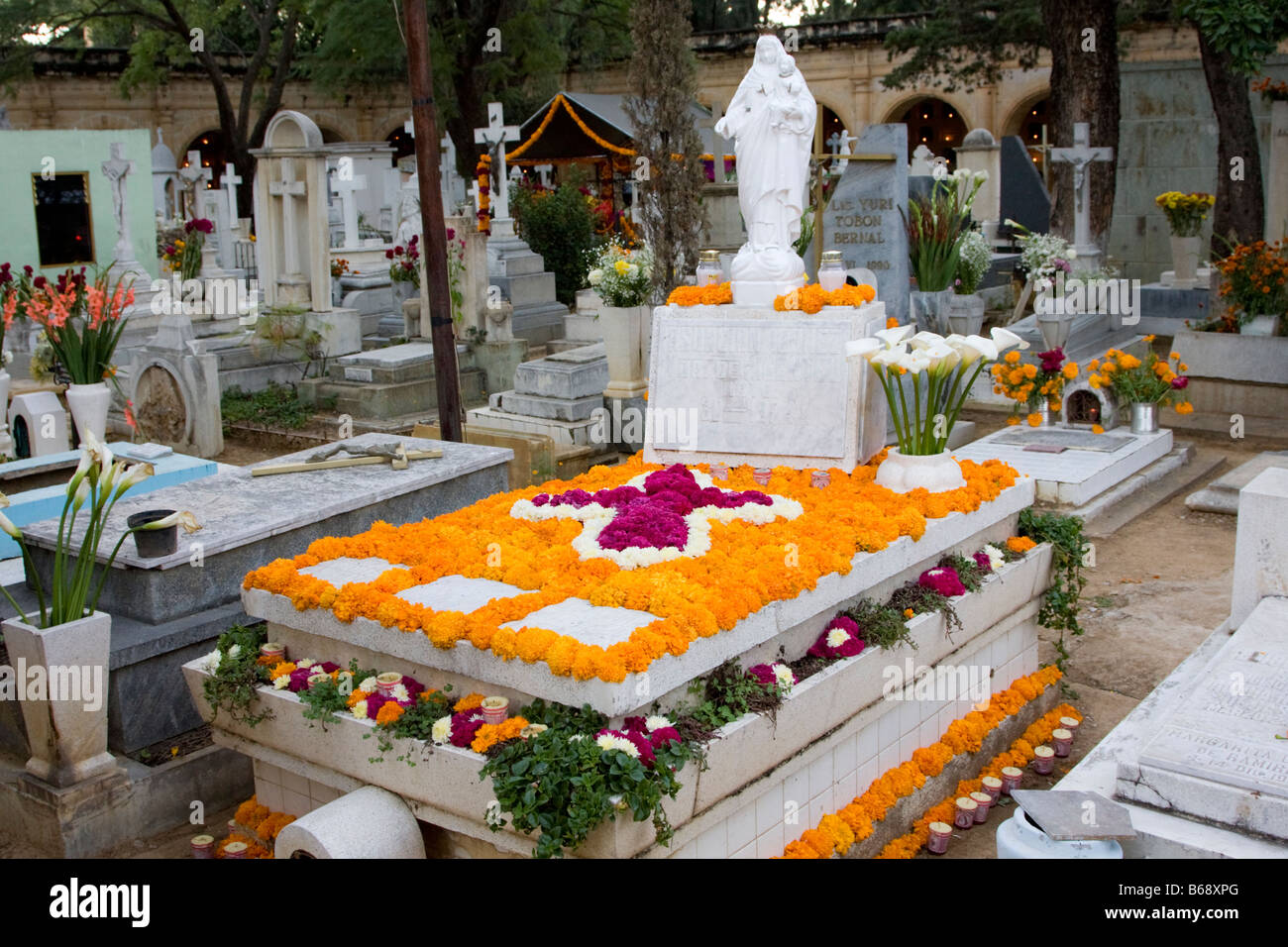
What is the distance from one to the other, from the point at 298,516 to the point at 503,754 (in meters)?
2.49

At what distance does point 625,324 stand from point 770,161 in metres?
3.77

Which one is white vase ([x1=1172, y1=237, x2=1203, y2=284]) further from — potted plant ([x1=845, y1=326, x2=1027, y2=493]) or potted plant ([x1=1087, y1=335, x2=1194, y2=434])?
potted plant ([x1=845, y1=326, x2=1027, y2=493])

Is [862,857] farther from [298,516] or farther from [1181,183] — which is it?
[1181,183]

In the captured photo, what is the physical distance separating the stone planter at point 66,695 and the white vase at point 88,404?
559 centimetres

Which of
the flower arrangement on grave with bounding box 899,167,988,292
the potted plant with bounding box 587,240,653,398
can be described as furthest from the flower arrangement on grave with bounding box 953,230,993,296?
the potted plant with bounding box 587,240,653,398

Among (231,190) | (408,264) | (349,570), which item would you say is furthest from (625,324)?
(231,190)

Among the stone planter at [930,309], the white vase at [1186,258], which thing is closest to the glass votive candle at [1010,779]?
the stone planter at [930,309]

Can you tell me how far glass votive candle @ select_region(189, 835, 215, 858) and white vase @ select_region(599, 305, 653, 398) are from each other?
643 cm

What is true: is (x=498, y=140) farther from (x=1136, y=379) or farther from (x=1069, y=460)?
(x=1069, y=460)

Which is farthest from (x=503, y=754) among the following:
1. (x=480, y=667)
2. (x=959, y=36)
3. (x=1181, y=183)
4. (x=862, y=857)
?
(x=959, y=36)

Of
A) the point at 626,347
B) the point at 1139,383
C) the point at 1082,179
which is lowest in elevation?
the point at 1139,383

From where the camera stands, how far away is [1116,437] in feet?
34.2

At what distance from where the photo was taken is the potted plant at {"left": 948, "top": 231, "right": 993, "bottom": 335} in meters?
13.2

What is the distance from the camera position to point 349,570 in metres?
5.11
